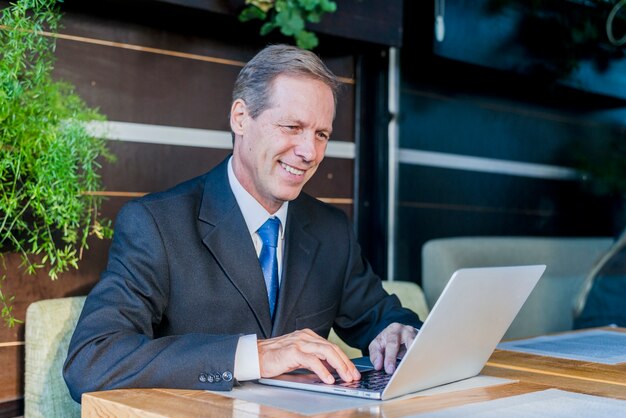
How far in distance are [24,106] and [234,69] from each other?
1.04m

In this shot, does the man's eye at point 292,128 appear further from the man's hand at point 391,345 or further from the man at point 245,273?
the man's hand at point 391,345

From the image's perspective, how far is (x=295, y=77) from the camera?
7.44 ft

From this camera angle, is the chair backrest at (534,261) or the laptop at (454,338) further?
the chair backrest at (534,261)

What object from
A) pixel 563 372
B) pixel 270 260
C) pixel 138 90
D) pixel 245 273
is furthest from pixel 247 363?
pixel 138 90

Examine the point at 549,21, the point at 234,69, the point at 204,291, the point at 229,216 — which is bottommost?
the point at 204,291

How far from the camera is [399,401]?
1.59 meters

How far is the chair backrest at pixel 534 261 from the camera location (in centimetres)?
385

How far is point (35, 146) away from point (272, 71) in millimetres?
643

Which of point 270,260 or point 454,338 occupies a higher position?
point 270,260

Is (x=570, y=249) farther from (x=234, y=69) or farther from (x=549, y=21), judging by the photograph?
(x=234, y=69)

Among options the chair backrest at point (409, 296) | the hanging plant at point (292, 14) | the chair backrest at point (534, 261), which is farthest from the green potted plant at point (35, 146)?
the chair backrest at point (534, 261)

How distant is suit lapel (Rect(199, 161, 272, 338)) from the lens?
7.18 ft

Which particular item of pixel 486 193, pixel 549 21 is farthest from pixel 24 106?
pixel 549 21

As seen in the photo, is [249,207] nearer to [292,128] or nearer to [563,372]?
[292,128]
